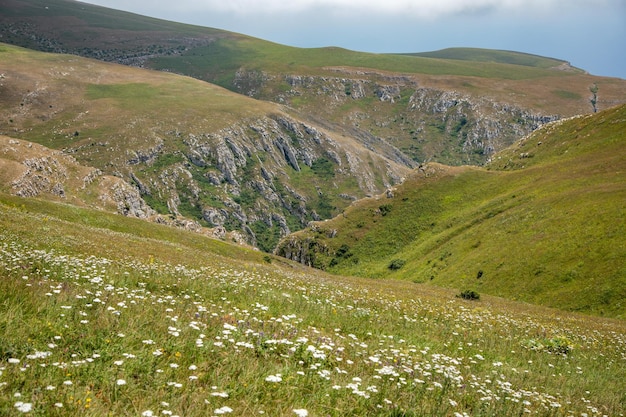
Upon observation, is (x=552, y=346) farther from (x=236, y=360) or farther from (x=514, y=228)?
(x=514, y=228)

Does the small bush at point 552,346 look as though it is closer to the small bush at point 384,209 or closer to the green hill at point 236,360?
the green hill at point 236,360

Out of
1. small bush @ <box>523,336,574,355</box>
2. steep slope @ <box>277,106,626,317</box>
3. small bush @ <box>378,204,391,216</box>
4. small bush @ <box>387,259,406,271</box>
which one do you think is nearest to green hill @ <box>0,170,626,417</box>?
small bush @ <box>523,336,574,355</box>

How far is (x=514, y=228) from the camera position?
70188 mm

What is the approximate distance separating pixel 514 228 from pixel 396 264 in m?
28.0

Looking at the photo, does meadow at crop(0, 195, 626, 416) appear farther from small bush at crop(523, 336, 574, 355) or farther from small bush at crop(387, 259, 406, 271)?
small bush at crop(387, 259, 406, 271)

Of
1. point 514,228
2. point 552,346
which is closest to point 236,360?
point 552,346

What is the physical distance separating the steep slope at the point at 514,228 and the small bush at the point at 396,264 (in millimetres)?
345

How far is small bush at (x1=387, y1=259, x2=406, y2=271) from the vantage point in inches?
3560

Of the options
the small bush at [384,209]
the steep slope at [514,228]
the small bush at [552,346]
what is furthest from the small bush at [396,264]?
the small bush at [552,346]

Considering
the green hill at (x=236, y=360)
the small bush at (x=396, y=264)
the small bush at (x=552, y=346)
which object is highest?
the green hill at (x=236, y=360)

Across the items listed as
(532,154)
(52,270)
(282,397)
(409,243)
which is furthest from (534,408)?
(532,154)

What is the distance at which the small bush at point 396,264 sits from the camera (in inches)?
3560

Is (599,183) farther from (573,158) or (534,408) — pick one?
(534,408)

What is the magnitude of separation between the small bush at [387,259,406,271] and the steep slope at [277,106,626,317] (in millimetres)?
345
